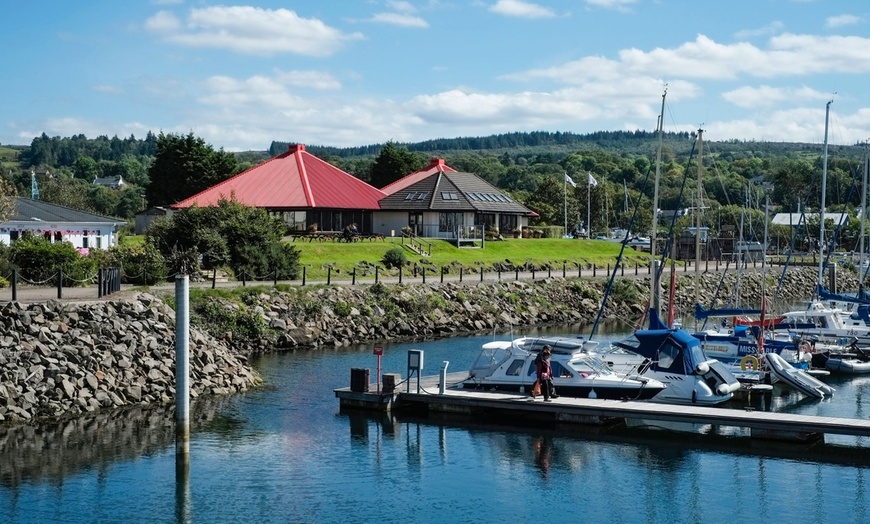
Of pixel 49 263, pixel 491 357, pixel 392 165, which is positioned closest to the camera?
pixel 491 357

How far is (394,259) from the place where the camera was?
66.1 metres

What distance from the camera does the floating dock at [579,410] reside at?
29531mm

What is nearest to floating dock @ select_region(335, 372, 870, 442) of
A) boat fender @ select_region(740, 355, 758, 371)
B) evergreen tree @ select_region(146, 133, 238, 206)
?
boat fender @ select_region(740, 355, 758, 371)

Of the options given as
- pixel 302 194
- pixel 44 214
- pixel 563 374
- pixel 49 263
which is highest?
pixel 302 194

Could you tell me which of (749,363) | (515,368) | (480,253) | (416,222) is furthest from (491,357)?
(416,222)

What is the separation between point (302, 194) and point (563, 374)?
4716cm

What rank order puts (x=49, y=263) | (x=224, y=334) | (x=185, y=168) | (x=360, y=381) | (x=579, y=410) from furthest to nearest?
1. (x=185, y=168)
2. (x=49, y=263)
3. (x=224, y=334)
4. (x=360, y=381)
5. (x=579, y=410)

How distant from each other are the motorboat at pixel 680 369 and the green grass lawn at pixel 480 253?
91.2 ft

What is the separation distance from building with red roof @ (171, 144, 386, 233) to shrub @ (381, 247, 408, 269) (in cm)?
1156

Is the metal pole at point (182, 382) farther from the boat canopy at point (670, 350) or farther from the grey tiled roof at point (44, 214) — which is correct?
the grey tiled roof at point (44, 214)

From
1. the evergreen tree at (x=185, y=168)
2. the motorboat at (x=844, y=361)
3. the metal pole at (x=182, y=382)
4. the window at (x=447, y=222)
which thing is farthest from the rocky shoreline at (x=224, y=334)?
the evergreen tree at (x=185, y=168)

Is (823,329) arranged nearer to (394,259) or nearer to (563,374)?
(563,374)

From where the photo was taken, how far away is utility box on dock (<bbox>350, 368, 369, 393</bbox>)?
34.3 meters

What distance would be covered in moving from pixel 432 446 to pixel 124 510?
934cm
